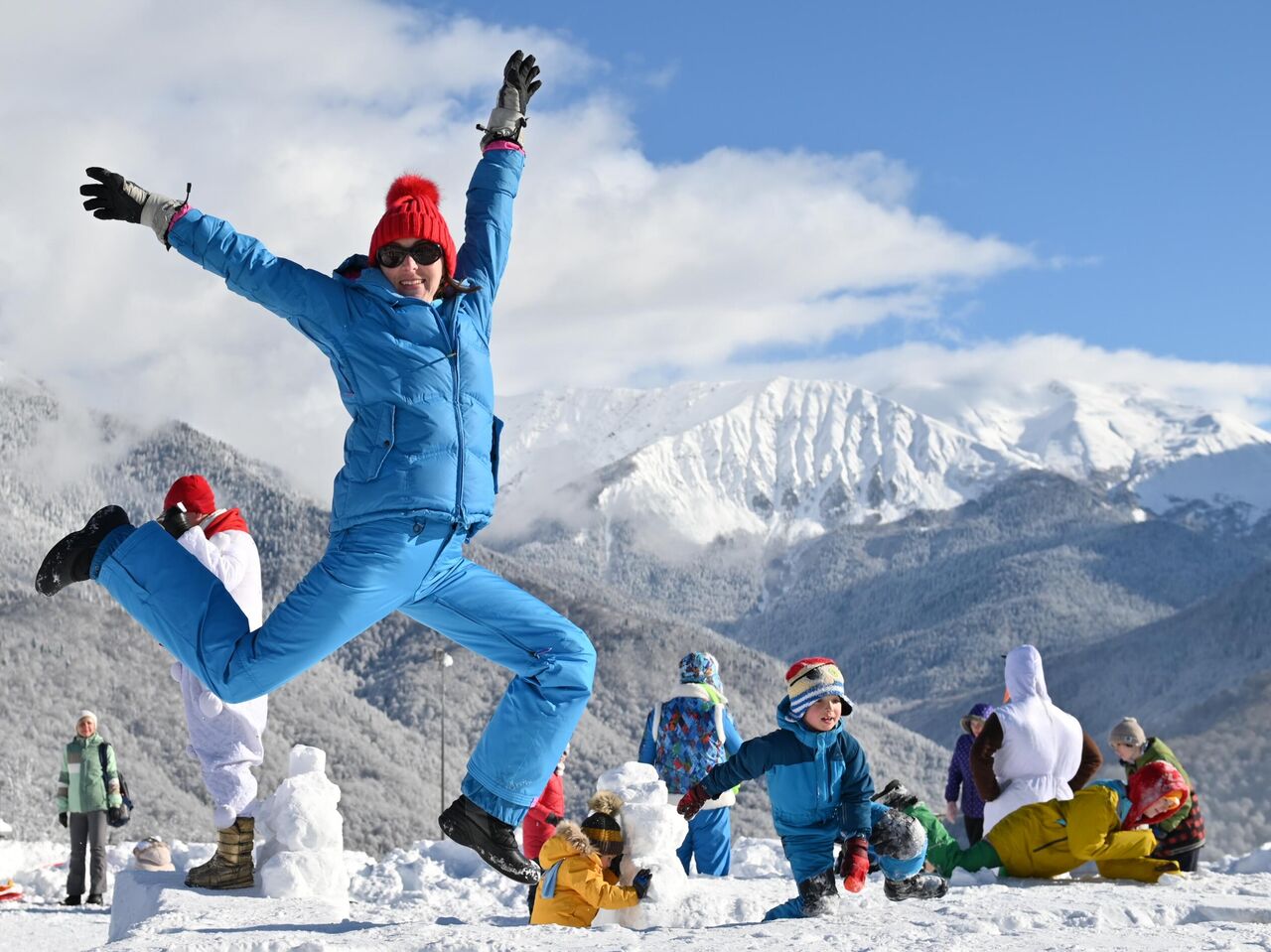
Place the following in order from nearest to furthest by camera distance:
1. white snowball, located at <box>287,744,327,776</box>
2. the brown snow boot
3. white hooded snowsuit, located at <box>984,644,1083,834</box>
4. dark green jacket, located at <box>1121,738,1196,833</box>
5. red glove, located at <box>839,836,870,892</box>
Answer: red glove, located at <box>839,836,870,892</box> → the brown snow boot → white snowball, located at <box>287,744,327,776</box> → dark green jacket, located at <box>1121,738,1196,833</box> → white hooded snowsuit, located at <box>984,644,1083,834</box>

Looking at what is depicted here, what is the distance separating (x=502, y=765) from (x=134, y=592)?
3.93ft

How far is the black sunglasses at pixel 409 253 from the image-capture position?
4078mm

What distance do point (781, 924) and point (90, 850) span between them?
639 cm

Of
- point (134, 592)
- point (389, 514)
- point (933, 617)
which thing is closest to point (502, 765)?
point (389, 514)

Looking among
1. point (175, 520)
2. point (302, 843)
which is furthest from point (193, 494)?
point (302, 843)

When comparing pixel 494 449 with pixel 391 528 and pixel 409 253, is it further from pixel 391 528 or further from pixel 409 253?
pixel 409 253

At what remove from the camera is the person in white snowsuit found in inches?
290

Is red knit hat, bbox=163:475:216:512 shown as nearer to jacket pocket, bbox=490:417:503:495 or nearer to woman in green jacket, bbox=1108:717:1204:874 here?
jacket pocket, bbox=490:417:503:495

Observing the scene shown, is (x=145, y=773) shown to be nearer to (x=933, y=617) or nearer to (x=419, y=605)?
(x=419, y=605)

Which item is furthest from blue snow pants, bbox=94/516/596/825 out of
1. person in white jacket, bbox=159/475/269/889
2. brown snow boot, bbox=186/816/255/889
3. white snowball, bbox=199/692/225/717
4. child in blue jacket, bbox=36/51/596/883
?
brown snow boot, bbox=186/816/255/889

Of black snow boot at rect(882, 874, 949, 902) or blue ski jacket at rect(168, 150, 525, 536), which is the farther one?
black snow boot at rect(882, 874, 949, 902)

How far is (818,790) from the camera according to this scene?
5.27 metres

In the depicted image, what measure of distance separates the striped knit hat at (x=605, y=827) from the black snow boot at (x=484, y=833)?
3.39 ft

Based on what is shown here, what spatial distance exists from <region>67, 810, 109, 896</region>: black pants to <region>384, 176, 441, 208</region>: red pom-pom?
652 cm
